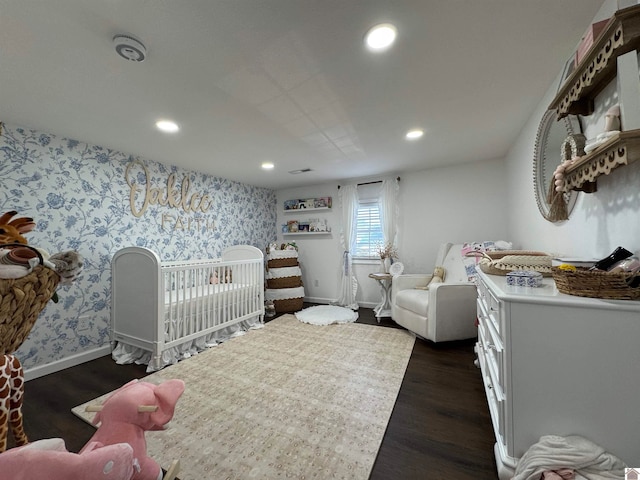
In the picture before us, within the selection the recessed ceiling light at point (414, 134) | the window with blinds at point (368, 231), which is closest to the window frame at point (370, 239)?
the window with blinds at point (368, 231)

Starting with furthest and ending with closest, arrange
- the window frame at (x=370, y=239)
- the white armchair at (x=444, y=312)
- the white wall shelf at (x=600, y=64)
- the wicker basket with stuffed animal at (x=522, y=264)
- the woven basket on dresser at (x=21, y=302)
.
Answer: the window frame at (x=370, y=239), the white armchair at (x=444, y=312), the wicker basket with stuffed animal at (x=522, y=264), the white wall shelf at (x=600, y=64), the woven basket on dresser at (x=21, y=302)

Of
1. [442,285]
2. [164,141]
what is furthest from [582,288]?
[164,141]

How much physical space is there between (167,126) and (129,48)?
0.92m

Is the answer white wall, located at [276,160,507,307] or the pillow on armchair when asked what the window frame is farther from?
the pillow on armchair

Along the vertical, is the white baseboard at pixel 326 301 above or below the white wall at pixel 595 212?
below

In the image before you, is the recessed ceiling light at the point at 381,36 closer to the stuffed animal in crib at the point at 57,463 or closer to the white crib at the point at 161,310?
the stuffed animal in crib at the point at 57,463

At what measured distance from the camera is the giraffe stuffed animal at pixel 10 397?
734 millimetres

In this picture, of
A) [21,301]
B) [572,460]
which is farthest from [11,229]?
[572,460]

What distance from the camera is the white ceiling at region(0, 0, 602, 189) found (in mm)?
1090

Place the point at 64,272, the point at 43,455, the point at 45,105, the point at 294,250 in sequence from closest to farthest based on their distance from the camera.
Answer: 1. the point at 43,455
2. the point at 64,272
3. the point at 45,105
4. the point at 294,250

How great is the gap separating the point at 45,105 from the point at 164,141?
2.55 feet

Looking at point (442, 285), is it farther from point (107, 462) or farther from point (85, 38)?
point (85, 38)

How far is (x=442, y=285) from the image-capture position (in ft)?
8.13

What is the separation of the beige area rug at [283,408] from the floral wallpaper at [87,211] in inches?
38.8
